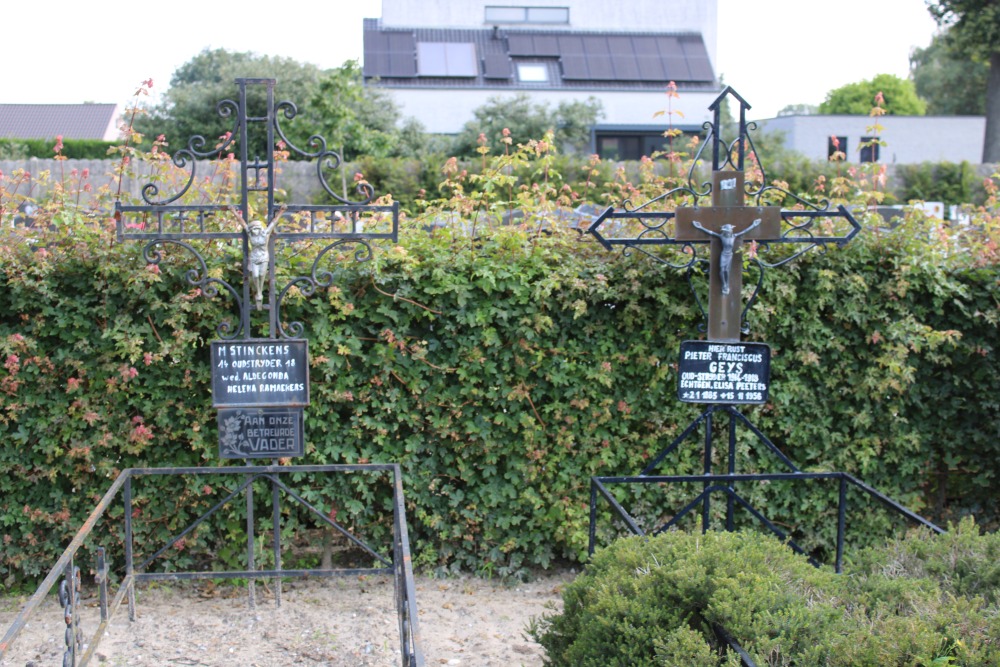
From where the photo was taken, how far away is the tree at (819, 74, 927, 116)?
150 feet

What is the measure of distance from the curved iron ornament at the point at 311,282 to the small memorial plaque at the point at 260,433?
41cm

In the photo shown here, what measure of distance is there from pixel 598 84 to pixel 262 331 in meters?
27.1

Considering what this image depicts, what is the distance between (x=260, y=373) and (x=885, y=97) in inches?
1901

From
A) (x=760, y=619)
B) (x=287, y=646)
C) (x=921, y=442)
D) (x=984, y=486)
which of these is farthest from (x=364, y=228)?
(x=984, y=486)

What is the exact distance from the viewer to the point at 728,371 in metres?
4.49

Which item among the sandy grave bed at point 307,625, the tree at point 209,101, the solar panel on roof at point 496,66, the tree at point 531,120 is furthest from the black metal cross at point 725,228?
the solar panel on roof at point 496,66

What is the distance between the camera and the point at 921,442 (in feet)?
17.6

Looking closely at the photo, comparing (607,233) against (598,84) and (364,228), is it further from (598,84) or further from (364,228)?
(598,84)

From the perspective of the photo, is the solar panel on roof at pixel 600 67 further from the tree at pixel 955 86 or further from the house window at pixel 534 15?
the tree at pixel 955 86

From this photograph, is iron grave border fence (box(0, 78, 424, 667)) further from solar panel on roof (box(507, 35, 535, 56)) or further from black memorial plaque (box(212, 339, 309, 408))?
solar panel on roof (box(507, 35, 535, 56))

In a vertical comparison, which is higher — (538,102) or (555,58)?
(555,58)

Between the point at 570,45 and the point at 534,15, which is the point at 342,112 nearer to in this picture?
the point at 570,45

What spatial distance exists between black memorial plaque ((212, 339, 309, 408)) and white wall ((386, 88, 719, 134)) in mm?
23830

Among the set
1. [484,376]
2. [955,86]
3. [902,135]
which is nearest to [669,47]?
[902,135]
